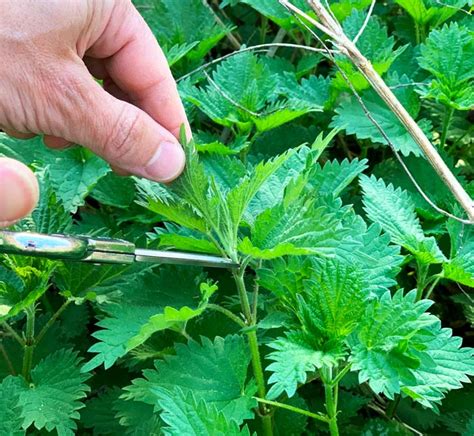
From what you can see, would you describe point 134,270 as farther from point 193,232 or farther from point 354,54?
point 354,54

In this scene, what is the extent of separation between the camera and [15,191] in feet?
3.06

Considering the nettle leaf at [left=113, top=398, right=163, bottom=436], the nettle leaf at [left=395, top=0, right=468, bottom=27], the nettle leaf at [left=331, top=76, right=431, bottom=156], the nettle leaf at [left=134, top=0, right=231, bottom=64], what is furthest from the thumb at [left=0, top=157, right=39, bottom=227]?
the nettle leaf at [left=395, top=0, right=468, bottom=27]

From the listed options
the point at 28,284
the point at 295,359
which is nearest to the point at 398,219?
the point at 295,359

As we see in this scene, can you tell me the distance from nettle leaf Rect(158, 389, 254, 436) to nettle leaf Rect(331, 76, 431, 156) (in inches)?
26.8

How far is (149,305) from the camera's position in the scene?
1.11m

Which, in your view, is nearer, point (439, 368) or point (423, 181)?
point (439, 368)

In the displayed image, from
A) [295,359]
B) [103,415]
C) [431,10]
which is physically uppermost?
[431,10]

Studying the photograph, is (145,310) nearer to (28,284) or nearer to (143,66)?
(28,284)

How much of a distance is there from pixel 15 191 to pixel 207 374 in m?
0.37

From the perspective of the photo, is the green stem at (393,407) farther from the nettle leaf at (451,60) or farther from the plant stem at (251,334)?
the nettle leaf at (451,60)

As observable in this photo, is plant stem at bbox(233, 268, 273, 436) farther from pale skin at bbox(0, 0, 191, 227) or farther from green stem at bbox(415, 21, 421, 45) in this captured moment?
green stem at bbox(415, 21, 421, 45)

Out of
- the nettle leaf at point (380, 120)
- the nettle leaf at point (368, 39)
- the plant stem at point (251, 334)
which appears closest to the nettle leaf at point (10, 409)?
the plant stem at point (251, 334)

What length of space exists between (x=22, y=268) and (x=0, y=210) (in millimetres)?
178

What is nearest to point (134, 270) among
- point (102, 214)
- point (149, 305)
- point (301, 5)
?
point (149, 305)
